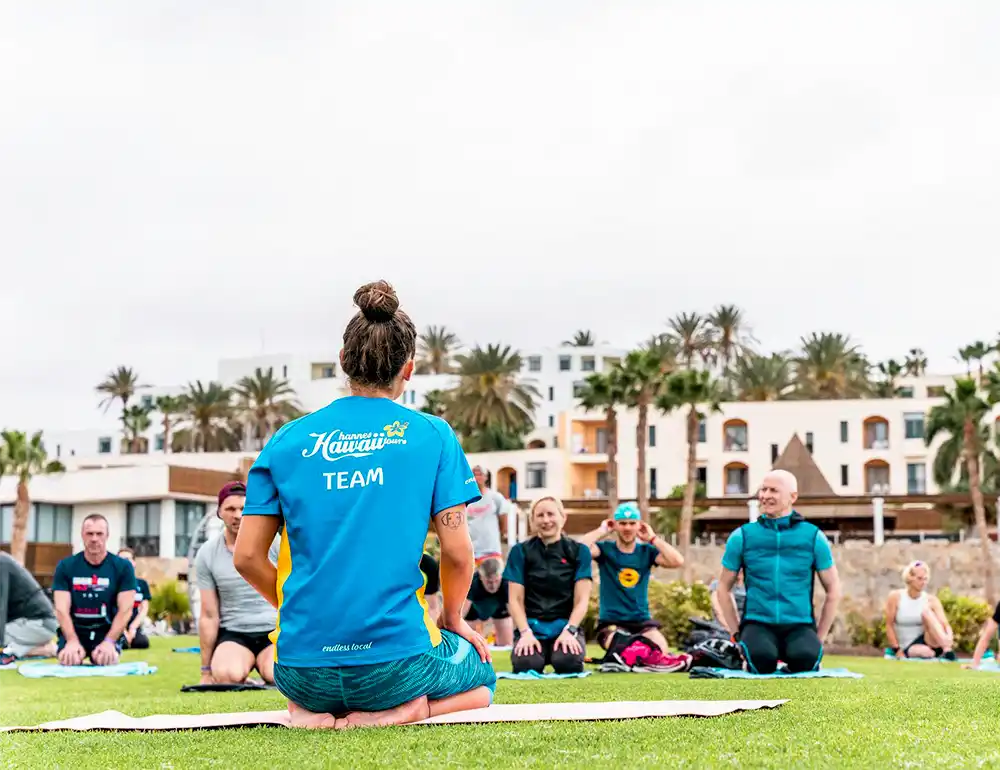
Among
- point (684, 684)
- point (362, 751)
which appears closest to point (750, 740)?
point (362, 751)

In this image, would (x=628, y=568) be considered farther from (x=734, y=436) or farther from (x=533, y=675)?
(x=734, y=436)

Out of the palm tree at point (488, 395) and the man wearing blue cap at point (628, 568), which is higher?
the palm tree at point (488, 395)

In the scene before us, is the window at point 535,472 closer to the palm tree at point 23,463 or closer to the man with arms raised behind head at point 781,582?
the palm tree at point 23,463

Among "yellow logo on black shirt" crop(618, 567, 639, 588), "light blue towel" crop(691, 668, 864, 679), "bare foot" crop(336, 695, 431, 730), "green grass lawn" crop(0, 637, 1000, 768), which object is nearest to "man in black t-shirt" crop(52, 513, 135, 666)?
"yellow logo on black shirt" crop(618, 567, 639, 588)

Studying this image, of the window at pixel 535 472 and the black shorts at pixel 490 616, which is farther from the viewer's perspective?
the window at pixel 535 472

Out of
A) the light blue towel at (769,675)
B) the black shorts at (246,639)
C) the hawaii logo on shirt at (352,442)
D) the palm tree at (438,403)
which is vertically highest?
the palm tree at (438,403)

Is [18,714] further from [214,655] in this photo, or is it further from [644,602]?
[644,602]

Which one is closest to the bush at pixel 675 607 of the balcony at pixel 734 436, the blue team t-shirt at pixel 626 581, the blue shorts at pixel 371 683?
the blue team t-shirt at pixel 626 581

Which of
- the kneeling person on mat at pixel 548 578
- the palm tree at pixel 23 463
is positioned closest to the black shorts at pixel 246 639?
the kneeling person on mat at pixel 548 578

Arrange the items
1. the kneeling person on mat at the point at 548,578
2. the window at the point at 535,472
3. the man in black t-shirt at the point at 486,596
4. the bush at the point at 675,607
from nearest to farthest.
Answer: the kneeling person on mat at the point at 548,578
the man in black t-shirt at the point at 486,596
the bush at the point at 675,607
the window at the point at 535,472

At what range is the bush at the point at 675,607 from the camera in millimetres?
24359

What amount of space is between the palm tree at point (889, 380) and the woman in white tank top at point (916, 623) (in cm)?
9434

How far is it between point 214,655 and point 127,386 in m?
126

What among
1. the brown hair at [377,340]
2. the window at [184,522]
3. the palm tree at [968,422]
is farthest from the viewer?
the window at [184,522]
